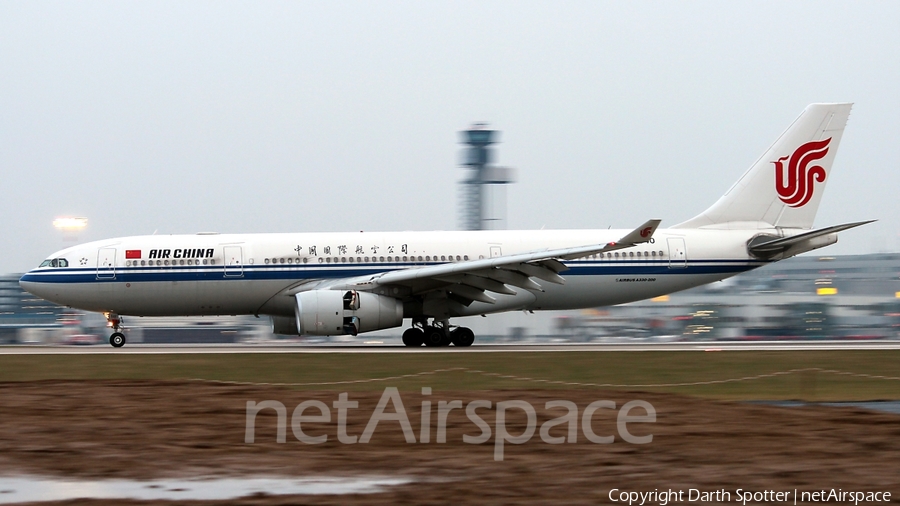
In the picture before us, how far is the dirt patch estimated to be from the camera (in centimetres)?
841

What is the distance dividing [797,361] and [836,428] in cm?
1088

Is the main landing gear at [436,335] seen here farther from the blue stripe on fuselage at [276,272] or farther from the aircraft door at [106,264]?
the aircraft door at [106,264]

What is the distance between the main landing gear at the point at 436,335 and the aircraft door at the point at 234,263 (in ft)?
16.7

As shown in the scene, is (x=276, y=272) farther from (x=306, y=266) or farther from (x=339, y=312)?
(x=339, y=312)

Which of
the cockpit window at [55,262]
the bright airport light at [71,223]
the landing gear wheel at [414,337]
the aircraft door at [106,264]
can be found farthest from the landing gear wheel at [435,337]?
the bright airport light at [71,223]

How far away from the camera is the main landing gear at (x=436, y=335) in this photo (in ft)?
89.8

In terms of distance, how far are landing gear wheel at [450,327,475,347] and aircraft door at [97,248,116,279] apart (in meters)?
9.89

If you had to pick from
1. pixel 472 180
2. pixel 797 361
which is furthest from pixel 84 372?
pixel 472 180

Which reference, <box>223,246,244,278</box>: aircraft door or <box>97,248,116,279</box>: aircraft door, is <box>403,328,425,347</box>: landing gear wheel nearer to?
<box>223,246,244,278</box>: aircraft door

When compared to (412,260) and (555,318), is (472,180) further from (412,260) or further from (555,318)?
(412,260)

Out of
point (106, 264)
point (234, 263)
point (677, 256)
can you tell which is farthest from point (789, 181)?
point (106, 264)

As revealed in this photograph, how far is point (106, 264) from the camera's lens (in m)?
27.7

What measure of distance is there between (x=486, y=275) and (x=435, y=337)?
284 centimetres

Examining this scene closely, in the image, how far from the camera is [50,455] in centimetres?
978
